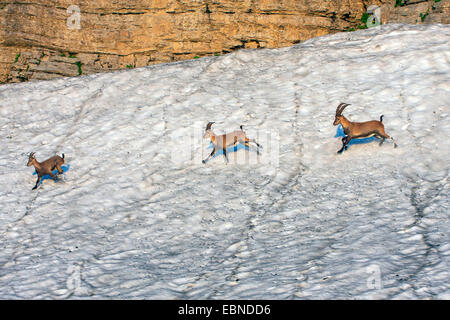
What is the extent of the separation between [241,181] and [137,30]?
11406 mm

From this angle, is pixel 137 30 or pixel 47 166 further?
pixel 137 30

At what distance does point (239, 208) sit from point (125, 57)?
40.4 ft

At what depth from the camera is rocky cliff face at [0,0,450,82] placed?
67.6 ft

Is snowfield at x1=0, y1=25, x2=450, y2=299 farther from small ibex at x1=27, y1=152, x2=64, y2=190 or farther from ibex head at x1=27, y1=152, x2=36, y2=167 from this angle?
ibex head at x1=27, y1=152, x2=36, y2=167

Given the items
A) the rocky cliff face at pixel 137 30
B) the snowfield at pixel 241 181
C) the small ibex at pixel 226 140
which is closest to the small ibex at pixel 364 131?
the snowfield at pixel 241 181

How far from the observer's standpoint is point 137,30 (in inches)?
819

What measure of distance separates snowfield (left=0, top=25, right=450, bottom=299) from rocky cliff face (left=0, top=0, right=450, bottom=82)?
1550 mm

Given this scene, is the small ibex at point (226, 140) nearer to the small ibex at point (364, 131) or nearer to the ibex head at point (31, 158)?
the small ibex at point (364, 131)

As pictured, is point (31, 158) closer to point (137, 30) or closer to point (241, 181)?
point (241, 181)

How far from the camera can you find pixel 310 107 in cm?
1540

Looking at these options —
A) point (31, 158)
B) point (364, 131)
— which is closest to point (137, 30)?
point (31, 158)

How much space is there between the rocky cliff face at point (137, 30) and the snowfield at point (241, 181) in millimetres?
1550

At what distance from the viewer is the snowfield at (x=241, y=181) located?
813 centimetres
